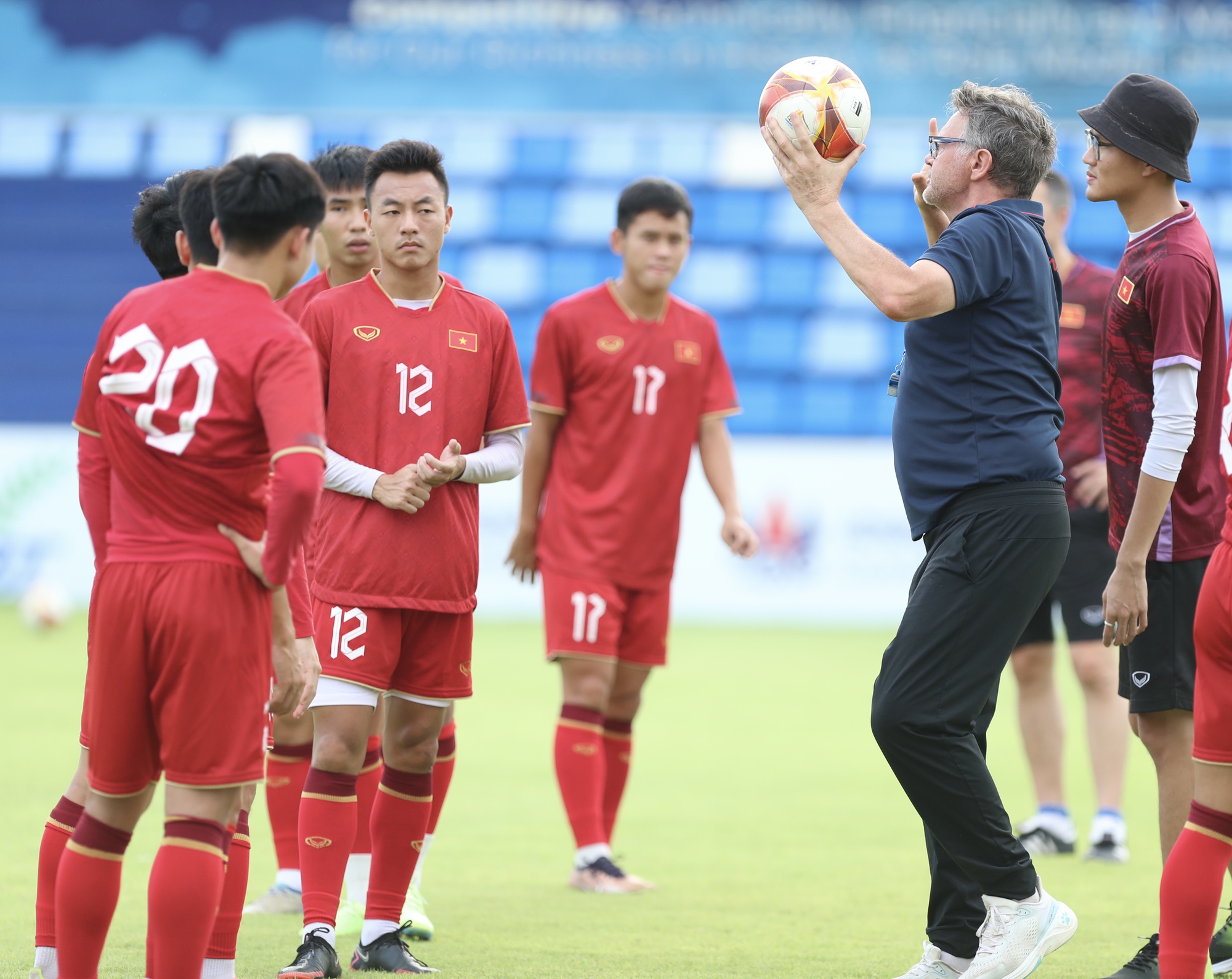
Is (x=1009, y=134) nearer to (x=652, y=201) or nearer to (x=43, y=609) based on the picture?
(x=652, y=201)

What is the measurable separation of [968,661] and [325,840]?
6.03ft

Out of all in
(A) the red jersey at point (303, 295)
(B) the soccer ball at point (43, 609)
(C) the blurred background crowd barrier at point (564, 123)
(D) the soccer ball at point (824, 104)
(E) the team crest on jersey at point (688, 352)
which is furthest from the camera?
(C) the blurred background crowd barrier at point (564, 123)

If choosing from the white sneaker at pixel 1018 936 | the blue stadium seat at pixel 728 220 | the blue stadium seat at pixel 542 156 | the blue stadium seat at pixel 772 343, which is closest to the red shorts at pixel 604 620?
the white sneaker at pixel 1018 936

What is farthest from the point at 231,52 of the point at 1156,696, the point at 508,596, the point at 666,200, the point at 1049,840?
the point at 1156,696

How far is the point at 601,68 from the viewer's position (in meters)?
19.0

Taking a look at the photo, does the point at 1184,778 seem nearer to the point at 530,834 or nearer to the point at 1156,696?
the point at 1156,696

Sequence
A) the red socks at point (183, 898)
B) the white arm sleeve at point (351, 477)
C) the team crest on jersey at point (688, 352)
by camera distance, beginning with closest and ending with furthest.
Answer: the red socks at point (183, 898)
the white arm sleeve at point (351, 477)
the team crest on jersey at point (688, 352)

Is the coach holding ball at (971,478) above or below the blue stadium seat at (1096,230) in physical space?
below

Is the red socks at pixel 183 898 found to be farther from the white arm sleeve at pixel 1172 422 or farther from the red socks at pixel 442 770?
the white arm sleeve at pixel 1172 422

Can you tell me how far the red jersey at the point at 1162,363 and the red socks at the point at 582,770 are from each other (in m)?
2.28

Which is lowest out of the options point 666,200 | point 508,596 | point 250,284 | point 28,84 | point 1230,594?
point 508,596

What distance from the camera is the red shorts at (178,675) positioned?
3170mm

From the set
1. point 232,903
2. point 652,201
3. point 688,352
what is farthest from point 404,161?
point 232,903

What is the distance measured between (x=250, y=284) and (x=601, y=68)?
16.5 m
